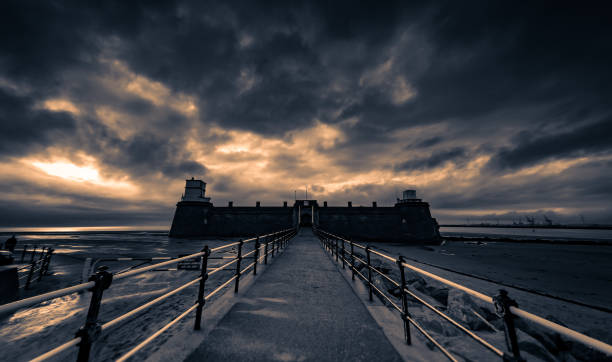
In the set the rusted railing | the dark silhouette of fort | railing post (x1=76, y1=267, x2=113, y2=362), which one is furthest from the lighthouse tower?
railing post (x1=76, y1=267, x2=113, y2=362)

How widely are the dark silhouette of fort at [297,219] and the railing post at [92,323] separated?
3649 centimetres

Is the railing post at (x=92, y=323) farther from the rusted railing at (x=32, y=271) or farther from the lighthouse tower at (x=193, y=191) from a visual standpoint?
the lighthouse tower at (x=193, y=191)

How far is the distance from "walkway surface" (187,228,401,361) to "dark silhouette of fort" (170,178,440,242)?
33.6 meters

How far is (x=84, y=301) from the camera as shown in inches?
302

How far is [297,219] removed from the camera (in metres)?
38.7

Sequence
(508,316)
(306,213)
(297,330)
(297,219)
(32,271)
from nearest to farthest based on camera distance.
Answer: (508,316) < (297,330) < (32,271) < (297,219) < (306,213)

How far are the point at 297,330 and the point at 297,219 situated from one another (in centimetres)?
3555

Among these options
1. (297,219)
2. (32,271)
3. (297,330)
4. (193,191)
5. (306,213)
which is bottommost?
(32,271)

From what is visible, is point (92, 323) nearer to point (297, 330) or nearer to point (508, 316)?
point (297, 330)

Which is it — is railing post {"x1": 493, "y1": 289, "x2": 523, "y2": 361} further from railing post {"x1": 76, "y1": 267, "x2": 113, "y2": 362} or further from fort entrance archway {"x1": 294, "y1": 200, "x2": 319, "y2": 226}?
fort entrance archway {"x1": 294, "y1": 200, "x2": 319, "y2": 226}

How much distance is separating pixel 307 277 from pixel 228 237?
36.1 meters

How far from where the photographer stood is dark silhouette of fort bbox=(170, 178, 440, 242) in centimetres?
3869

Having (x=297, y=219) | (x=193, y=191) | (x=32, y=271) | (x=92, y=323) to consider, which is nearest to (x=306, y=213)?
(x=297, y=219)

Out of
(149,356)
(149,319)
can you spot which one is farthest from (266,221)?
(149,356)
